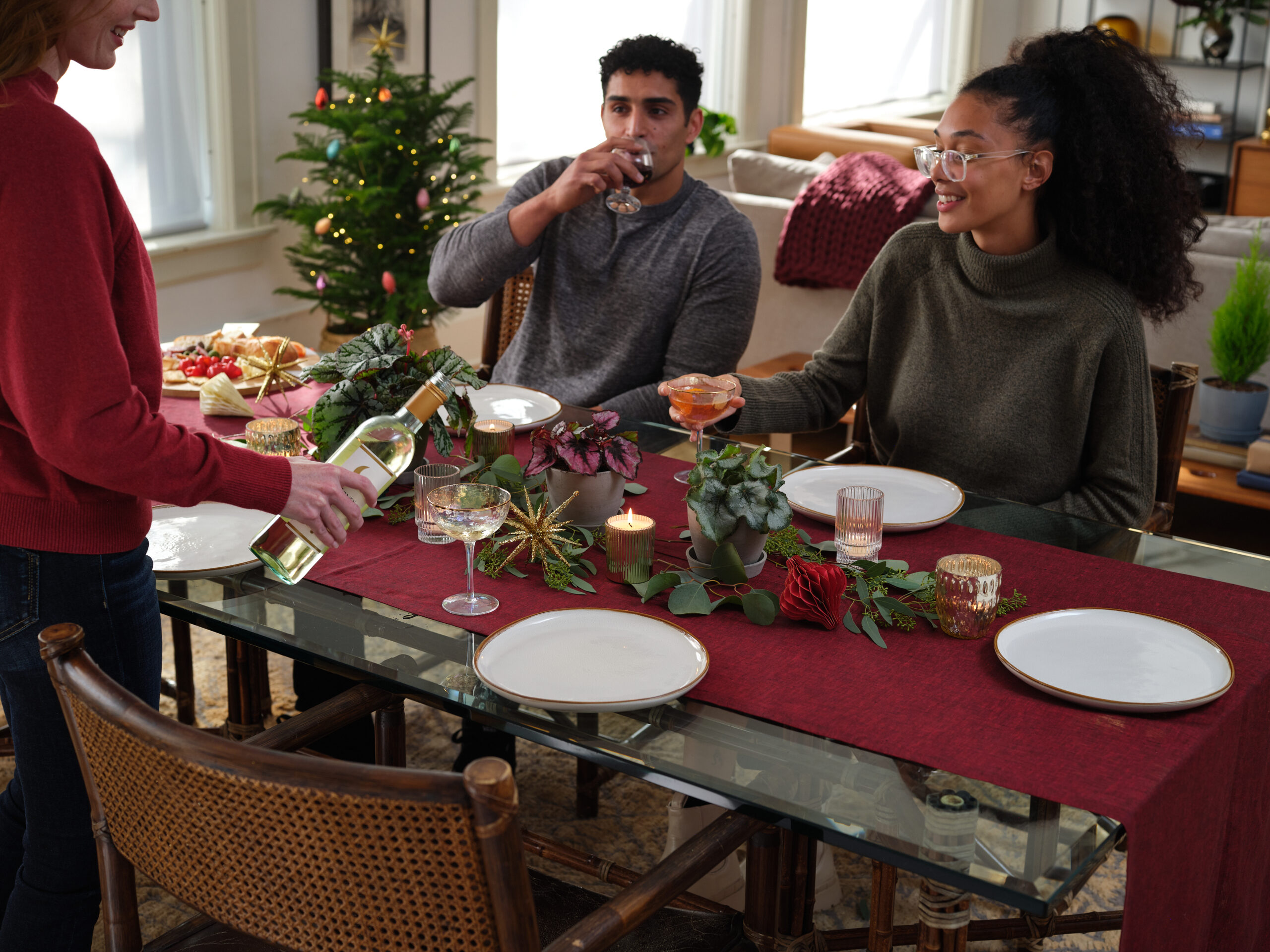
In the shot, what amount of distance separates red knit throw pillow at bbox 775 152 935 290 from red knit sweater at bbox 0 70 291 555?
9.78 ft

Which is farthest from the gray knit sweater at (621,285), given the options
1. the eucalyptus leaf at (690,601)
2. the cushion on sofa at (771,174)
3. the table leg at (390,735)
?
the cushion on sofa at (771,174)

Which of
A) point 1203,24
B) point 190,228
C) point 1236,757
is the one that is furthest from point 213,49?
point 1203,24

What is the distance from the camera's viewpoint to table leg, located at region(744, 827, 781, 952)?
4.23 ft

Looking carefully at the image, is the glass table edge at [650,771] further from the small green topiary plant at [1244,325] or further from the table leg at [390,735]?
the small green topiary plant at [1244,325]

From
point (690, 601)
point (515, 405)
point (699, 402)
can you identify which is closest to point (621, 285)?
point (515, 405)

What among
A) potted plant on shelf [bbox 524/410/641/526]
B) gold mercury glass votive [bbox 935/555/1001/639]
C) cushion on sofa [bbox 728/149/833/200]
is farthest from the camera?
cushion on sofa [bbox 728/149/833/200]

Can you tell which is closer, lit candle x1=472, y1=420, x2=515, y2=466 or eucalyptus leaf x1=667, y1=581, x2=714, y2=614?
eucalyptus leaf x1=667, y1=581, x2=714, y2=614

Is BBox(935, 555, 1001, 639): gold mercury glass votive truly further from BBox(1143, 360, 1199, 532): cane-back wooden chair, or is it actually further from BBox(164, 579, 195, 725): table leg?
BBox(164, 579, 195, 725): table leg

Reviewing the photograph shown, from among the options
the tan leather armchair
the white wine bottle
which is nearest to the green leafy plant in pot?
the white wine bottle

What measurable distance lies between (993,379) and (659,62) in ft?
3.10

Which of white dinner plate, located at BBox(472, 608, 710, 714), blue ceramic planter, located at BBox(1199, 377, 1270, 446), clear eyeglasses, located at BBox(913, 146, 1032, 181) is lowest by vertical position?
blue ceramic planter, located at BBox(1199, 377, 1270, 446)

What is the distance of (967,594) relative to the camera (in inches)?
50.6

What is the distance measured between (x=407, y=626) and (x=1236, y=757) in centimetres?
86

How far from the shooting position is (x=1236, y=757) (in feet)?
3.94
